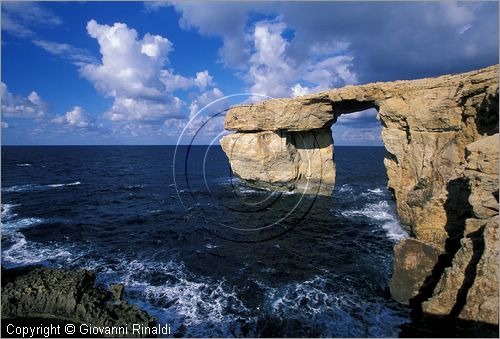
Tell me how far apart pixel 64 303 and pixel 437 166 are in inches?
884

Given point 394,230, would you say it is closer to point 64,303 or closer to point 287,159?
point 287,159

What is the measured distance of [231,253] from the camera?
2220 centimetres

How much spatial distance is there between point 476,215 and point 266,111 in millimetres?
25716

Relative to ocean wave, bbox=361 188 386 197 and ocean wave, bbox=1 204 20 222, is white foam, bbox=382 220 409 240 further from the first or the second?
ocean wave, bbox=1 204 20 222

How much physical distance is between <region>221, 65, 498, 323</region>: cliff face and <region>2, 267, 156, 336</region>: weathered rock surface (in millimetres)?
13316

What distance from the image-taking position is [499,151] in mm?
12117

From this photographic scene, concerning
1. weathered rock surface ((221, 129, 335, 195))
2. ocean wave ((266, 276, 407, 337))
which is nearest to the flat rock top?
weathered rock surface ((221, 129, 335, 195))

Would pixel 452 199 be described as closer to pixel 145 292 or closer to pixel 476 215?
pixel 476 215

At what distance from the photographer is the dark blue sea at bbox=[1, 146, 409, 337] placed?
14.6 meters

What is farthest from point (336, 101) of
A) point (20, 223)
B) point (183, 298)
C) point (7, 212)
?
point (7, 212)

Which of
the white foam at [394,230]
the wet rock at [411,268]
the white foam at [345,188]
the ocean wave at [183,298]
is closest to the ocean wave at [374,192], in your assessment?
the white foam at [345,188]

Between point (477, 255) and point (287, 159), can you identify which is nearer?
point (477, 255)

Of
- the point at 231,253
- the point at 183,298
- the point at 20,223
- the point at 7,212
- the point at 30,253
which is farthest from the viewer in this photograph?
the point at 7,212

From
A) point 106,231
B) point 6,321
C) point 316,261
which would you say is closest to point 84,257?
point 106,231
